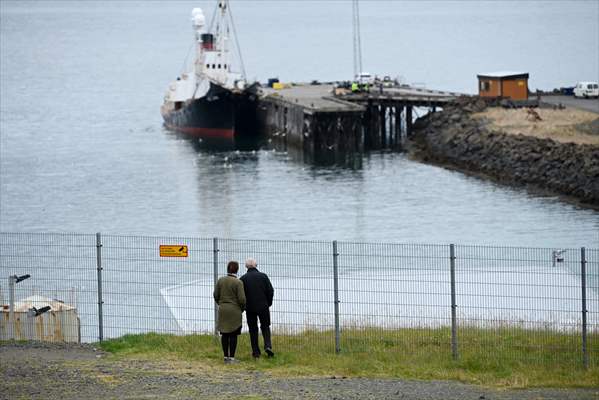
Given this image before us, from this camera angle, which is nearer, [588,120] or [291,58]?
[588,120]

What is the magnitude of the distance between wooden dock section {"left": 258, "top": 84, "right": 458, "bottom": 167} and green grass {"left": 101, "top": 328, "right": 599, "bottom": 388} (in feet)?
164

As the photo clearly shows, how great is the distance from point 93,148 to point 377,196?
29510 mm

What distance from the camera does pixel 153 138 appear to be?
3442 inches

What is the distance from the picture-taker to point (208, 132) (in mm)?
86500

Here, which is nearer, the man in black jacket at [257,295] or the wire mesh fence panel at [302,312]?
the man in black jacket at [257,295]

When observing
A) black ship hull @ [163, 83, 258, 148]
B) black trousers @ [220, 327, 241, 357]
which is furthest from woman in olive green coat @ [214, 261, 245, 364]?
black ship hull @ [163, 83, 258, 148]

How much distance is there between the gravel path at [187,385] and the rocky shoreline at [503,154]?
34.8 m

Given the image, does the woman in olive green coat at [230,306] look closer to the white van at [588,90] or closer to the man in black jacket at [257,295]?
the man in black jacket at [257,295]

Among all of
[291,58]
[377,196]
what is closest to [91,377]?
[377,196]

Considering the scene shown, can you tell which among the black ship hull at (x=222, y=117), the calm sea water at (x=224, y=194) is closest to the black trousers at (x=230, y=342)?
the calm sea water at (x=224, y=194)

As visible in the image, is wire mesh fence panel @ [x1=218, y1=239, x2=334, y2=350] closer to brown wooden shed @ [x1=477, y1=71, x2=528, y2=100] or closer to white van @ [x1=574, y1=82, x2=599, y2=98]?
brown wooden shed @ [x1=477, y1=71, x2=528, y2=100]

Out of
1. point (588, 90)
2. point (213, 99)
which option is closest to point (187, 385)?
point (588, 90)

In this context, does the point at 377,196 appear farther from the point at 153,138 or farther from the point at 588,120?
the point at 153,138

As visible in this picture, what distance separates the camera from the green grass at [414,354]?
53.8 ft
